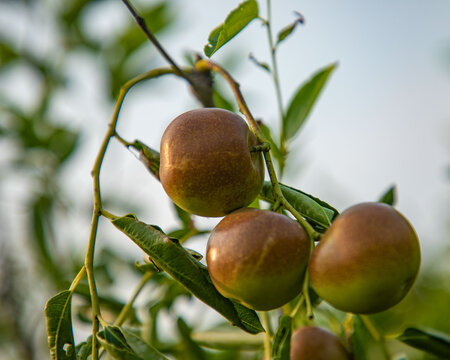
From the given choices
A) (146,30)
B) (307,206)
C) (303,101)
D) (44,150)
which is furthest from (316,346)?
(44,150)

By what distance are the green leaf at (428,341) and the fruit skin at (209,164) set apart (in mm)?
618

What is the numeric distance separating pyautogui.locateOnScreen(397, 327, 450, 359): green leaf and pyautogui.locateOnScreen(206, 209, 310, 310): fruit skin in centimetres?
53

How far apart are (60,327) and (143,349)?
0.20 m

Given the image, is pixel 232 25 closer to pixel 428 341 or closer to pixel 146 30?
pixel 146 30

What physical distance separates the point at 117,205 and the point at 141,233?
6.83 ft

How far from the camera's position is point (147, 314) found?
1.69 m

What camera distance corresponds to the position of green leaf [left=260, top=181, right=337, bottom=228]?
104 centimetres

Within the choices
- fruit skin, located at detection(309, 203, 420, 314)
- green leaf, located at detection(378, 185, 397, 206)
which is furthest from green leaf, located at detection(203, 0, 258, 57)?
green leaf, located at detection(378, 185, 397, 206)

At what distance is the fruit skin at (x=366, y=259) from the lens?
33.8 inches

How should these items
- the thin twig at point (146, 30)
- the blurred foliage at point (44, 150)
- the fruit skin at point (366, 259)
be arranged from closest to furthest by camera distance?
the fruit skin at point (366, 259) → the thin twig at point (146, 30) → the blurred foliage at point (44, 150)

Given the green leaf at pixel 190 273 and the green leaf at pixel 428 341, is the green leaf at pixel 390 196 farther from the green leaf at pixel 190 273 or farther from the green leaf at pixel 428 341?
the green leaf at pixel 190 273

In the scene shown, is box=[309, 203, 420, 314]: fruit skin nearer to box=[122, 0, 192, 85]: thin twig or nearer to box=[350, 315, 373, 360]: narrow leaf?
box=[350, 315, 373, 360]: narrow leaf

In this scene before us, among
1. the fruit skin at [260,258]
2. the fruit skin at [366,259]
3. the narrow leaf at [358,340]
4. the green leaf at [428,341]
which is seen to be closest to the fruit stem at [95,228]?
the fruit skin at [260,258]

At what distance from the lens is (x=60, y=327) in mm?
1102
